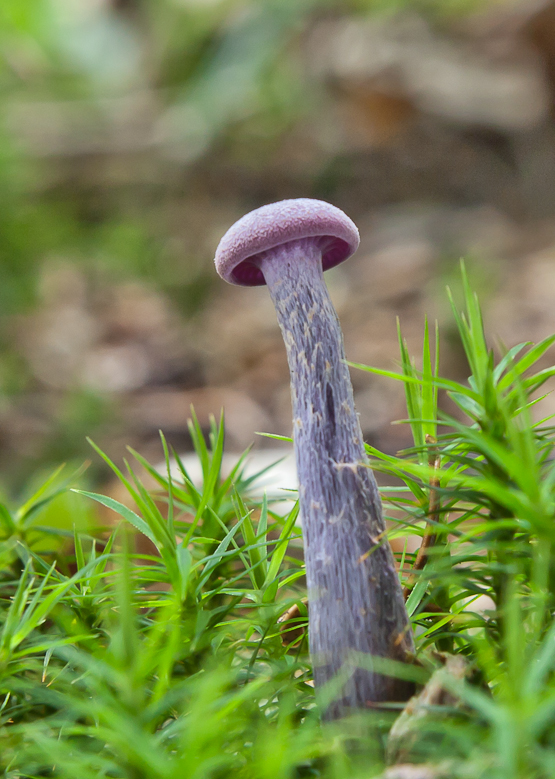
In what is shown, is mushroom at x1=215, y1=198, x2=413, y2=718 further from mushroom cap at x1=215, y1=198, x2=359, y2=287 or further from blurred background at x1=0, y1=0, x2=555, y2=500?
blurred background at x1=0, y1=0, x2=555, y2=500

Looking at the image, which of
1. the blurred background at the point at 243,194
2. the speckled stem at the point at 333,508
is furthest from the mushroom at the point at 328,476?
the blurred background at the point at 243,194

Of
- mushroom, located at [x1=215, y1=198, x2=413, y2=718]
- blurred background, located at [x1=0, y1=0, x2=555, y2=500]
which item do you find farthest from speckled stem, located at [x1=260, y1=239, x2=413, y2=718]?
blurred background, located at [x1=0, y1=0, x2=555, y2=500]

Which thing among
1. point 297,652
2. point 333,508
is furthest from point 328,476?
point 297,652

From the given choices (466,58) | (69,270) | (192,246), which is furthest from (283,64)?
(69,270)

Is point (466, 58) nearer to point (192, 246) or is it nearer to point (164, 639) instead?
point (192, 246)

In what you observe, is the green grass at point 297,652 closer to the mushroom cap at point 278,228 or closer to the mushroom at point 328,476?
the mushroom at point 328,476

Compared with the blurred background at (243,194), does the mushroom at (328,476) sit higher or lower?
lower
